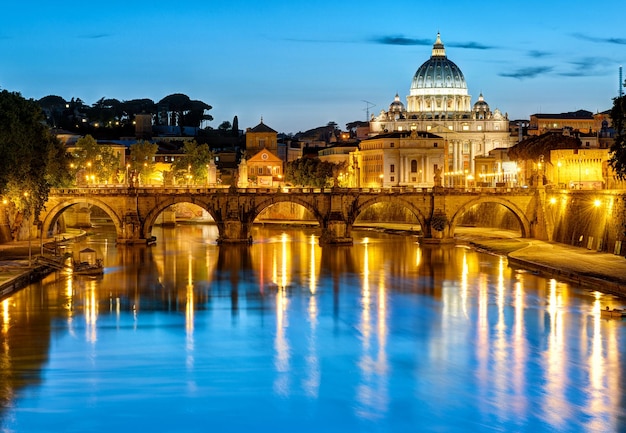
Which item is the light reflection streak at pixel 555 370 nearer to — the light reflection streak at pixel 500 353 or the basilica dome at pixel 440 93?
the light reflection streak at pixel 500 353

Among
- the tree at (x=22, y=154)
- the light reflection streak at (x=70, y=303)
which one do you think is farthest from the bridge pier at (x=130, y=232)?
the light reflection streak at (x=70, y=303)

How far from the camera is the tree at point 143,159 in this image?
4843 inches

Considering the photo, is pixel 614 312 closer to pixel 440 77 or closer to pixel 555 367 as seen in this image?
pixel 555 367

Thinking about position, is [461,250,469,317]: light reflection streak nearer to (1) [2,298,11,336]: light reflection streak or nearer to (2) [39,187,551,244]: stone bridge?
(2) [39,187,551,244]: stone bridge

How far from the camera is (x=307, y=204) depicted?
79.8 metres

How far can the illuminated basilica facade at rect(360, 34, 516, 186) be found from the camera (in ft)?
599

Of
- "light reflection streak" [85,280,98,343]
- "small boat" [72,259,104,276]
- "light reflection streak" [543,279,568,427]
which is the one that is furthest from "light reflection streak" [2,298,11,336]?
"light reflection streak" [543,279,568,427]

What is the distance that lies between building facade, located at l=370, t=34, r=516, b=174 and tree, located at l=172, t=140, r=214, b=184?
194 feet

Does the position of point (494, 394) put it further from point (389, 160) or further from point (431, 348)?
point (389, 160)

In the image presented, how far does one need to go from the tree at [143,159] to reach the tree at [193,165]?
3.14 m

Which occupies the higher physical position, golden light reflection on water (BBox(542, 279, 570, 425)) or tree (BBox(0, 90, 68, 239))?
tree (BBox(0, 90, 68, 239))

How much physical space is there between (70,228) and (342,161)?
224 ft

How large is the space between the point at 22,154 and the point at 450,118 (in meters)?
138

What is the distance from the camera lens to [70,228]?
94750mm
